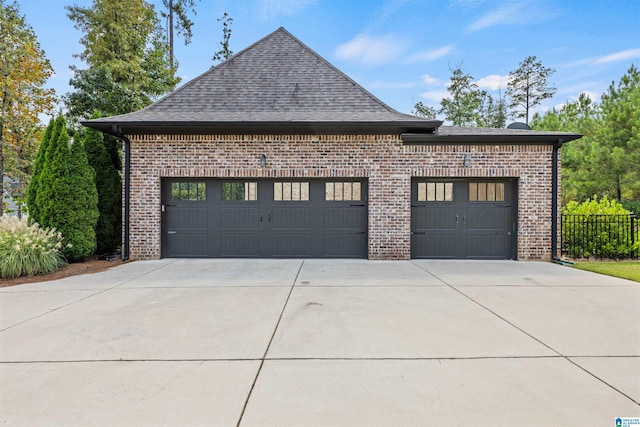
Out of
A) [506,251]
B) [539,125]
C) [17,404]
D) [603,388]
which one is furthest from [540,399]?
[539,125]

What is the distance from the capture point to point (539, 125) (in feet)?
74.9

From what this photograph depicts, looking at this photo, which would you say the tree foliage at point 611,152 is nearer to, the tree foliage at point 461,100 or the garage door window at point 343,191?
the tree foliage at point 461,100

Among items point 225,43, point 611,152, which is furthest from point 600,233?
point 225,43

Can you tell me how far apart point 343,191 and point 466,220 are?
11.1 feet

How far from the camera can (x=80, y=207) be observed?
297 inches

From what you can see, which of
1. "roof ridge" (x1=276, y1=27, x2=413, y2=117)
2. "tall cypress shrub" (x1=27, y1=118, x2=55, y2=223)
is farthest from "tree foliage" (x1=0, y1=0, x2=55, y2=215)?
"roof ridge" (x1=276, y1=27, x2=413, y2=117)

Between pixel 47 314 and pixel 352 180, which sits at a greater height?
pixel 352 180

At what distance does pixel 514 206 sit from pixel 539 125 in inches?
753

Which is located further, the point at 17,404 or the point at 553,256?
the point at 553,256

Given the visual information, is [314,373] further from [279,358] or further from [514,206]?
[514,206]

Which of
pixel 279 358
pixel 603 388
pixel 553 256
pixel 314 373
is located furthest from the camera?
pixel 553 256

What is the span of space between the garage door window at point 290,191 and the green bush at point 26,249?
195 inches

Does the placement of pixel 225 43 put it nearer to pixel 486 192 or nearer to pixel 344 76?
pixel 344 76

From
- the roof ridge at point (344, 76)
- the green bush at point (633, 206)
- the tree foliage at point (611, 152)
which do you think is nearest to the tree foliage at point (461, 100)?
the tree foliage at point (611, 152)
